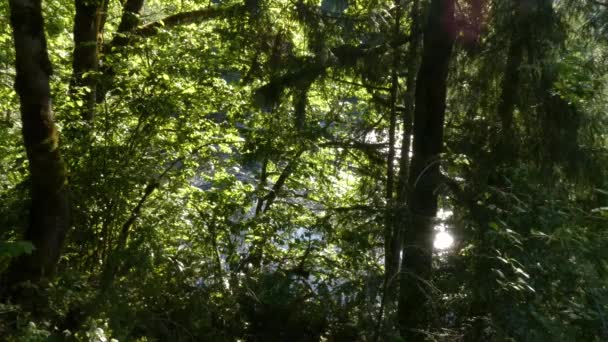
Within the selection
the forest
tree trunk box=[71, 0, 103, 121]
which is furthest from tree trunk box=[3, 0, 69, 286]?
tree trunk box=[71, 0, 103, 121]

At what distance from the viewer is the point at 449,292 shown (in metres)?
4.65

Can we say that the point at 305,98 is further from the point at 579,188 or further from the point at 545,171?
the point at 579,188

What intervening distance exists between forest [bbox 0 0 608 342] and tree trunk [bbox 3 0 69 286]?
0.02m

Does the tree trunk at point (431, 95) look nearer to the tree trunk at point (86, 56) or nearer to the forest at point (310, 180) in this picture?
the forest at point (310, 180)

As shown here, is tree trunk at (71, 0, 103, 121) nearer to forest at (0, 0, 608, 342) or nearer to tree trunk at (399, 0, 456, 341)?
forest at (0, 0, 608, 342)

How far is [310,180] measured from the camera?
8.65 m

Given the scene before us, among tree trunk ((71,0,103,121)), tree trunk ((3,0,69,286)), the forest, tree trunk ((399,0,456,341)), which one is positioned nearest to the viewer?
the forest

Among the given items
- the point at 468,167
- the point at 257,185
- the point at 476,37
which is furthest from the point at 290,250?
the point at 476,37

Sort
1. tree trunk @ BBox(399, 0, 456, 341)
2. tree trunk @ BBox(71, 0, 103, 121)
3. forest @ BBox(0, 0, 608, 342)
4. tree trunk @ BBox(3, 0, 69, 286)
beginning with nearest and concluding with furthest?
forest @ BBox(0, 0, 608, 342)
tree trunk @ BBox(3, 0, 69, 286)
tree trunk @ BBox(399, 0, 456, 341)
tree trunk @ BBox(71, 0, 103, 121)

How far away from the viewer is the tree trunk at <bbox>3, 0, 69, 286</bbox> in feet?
15.3

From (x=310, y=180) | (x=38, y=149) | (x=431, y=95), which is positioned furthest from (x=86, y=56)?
(x=431, y=95)

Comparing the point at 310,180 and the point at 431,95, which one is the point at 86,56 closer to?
the point at 310,180

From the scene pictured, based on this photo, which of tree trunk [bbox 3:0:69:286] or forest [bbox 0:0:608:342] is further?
tree trunk [bbox 3:0:69:286]

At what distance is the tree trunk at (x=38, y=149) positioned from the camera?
4652 mm
